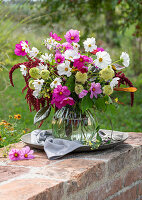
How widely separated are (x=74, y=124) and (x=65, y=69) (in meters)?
0.39

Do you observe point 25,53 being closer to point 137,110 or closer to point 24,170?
point 24,170

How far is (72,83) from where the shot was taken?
82.7 inches

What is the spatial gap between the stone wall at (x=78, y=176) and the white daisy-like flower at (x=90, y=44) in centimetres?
71

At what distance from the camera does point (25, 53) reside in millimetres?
2217

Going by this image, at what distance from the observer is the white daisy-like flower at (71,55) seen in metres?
2.02

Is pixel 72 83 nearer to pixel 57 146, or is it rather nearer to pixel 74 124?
pixel 74 124

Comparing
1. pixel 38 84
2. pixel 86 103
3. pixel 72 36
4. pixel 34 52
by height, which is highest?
pixel 72 36

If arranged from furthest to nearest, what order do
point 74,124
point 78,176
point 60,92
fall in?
point 74,124 < point 60,92 < point 78,176

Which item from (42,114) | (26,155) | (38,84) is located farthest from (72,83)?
(26,155)

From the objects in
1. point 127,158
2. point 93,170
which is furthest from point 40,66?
point 127,158

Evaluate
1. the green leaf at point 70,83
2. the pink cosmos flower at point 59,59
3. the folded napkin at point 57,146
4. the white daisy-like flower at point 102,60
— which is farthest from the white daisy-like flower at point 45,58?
the folded napkin at point 57,146

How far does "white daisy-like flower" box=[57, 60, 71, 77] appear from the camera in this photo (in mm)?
2043

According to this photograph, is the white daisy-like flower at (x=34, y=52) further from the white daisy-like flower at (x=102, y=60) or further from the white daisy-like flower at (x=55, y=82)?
the white daisy-like flower at (x=102, y=60)

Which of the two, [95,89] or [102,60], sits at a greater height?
[102,60]
